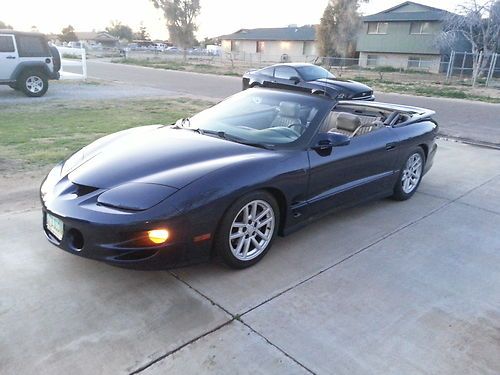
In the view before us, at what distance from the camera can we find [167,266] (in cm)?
276

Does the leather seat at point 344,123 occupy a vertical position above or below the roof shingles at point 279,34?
below

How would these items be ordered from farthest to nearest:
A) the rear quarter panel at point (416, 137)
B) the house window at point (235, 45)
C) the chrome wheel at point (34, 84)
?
1. the house window at point (235, 45)
2. the chrome wheel at point (34, 84)
3. the rear quarter panel at point (416, 137)

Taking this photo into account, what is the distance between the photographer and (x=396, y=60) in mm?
36781

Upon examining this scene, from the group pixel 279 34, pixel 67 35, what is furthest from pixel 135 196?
pixel 67 35

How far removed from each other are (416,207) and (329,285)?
2.15 m

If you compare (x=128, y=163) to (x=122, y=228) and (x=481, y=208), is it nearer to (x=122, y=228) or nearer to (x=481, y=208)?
(x=122, y=228)

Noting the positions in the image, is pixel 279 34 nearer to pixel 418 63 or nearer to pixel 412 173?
pixel 418 63

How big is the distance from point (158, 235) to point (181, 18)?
5244 cm

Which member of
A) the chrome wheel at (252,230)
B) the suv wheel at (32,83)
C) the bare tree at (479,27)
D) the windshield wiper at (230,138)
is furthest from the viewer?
the bare tree at (479,27)

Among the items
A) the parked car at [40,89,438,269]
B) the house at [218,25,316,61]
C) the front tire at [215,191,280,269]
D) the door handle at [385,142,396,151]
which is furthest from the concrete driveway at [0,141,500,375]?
the house at [218,25,316,61]

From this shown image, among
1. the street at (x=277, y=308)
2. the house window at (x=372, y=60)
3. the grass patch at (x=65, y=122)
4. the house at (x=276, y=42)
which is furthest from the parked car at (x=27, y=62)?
the house at (x=276, y=42)

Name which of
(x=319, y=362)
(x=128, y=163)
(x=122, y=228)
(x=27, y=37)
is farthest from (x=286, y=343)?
(x=27, y=37)

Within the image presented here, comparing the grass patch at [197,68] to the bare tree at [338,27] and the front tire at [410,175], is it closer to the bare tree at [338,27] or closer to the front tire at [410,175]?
the bare tree at [338,27]

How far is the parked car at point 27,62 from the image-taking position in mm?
11383
